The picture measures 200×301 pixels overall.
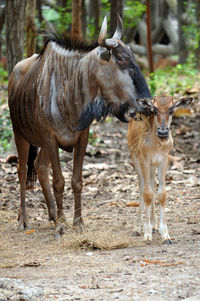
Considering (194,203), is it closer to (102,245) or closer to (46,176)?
(46,176)

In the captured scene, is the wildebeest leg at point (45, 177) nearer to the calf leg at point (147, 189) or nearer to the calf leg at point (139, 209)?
the calf leg at point (139, 209)

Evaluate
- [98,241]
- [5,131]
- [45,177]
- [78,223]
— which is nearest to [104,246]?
[98,241]

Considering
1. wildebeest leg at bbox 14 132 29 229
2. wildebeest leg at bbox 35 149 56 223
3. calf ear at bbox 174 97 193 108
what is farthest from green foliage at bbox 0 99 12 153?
calf ear at bbox 174 97 193 108

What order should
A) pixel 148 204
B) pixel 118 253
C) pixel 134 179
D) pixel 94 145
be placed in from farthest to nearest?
pixel 94 145 → pixel 134 179 → pixel 148 204 → pixel 118 253

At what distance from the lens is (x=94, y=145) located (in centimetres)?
1293

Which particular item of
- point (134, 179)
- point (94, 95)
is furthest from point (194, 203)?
point (94, 95)

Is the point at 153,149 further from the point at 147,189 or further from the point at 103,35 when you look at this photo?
the point at 103,35

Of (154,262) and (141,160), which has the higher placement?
(141,160)

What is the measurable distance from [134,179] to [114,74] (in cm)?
384

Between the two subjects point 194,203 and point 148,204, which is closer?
point 148,204

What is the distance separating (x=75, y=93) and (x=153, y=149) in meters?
1.34

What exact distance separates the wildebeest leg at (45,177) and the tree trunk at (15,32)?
2919 millimetres

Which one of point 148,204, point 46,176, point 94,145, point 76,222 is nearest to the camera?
point 148,204

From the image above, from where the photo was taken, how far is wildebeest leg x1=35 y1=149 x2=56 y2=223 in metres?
8.35
